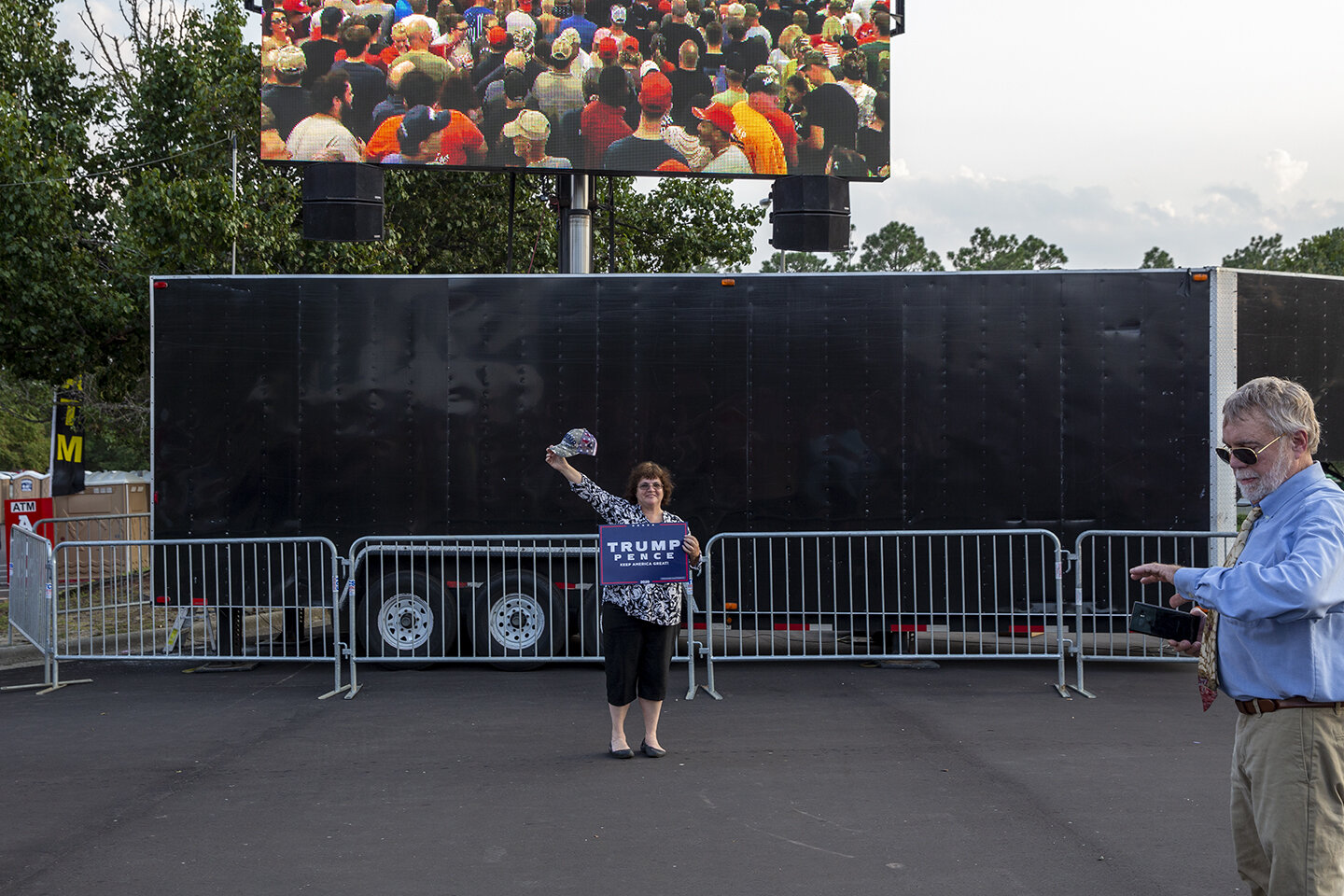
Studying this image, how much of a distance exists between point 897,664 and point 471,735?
13.7 feet

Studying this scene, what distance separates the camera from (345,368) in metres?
10.5

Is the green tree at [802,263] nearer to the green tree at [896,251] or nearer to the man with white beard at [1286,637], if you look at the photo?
the green tree at [896,251]

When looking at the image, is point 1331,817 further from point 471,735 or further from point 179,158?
point 179,158

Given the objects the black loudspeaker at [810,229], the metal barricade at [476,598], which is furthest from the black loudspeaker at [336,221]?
the black loudspeaker at [810,229]

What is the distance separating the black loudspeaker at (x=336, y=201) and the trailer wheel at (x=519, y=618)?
4.88 m

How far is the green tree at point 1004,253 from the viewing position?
81.7m

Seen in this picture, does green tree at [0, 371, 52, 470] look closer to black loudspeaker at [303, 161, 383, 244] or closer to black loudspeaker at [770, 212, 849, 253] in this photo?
black loudspeaker at [303, 161, 383, 244]

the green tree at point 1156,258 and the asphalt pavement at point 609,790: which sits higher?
the green tree at point 1156,258

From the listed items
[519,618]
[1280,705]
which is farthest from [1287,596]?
[519,618]

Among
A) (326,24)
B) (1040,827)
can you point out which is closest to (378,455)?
(326,24)

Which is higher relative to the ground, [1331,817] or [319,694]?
[1331,817]

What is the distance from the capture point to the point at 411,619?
10539mm

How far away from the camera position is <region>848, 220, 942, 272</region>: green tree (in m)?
91.6

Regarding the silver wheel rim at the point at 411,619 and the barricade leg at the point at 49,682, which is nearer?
the barricade leg at the point at 49,682
